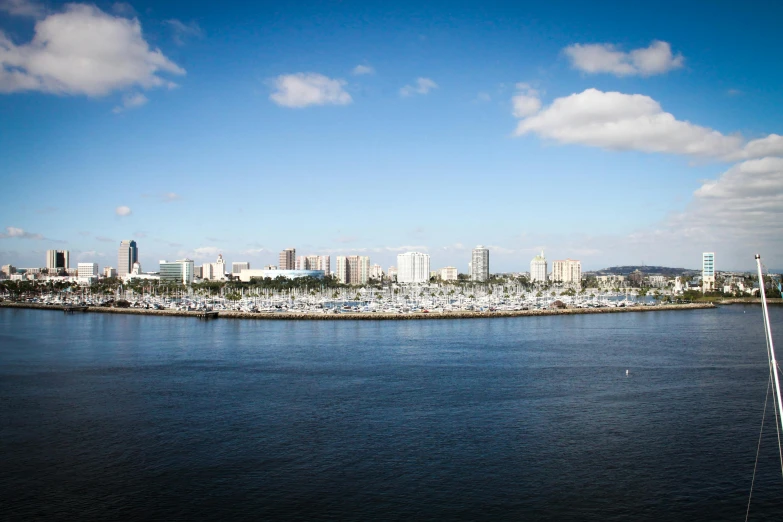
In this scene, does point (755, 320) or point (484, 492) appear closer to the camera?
point (484, 492)

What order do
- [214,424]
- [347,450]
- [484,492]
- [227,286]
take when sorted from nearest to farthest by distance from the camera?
[484,492], [347,450], [214,424], [227,286]

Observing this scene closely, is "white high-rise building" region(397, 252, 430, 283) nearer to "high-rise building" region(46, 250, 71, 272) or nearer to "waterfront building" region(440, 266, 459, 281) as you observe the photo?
"waterfront building" region(440, 266, 459, 281)

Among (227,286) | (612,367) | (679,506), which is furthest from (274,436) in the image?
(227,286)

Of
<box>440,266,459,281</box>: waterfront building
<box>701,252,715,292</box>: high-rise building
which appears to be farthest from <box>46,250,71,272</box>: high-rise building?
<box>701,252,715,292</box>: high-rise building

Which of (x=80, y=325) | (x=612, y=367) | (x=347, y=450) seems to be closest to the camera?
(x=347, y=450)

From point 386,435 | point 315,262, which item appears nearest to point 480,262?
point 315,262

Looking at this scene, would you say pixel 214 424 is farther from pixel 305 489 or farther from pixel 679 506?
pixel 679 506

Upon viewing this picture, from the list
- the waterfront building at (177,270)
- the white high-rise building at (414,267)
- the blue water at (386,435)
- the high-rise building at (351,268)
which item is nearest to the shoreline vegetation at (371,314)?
the blue water at (386,435)

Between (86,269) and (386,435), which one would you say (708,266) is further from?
(86,269)

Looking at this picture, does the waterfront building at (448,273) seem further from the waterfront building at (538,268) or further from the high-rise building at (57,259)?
the high-rise building at (57,259)
